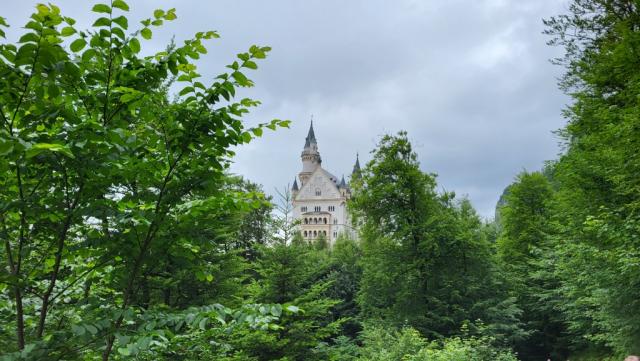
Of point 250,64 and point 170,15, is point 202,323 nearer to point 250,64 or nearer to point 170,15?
point 250,64

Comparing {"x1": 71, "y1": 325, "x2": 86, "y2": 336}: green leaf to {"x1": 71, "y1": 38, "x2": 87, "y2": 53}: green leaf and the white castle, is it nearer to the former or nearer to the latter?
{"x1": 71, "y1": 38, "x2": 87, "y2": 53}: green leaf

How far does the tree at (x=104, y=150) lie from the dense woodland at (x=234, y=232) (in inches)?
0.6

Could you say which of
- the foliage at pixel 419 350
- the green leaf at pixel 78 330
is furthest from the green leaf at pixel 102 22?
the foliage at pixel 419 350

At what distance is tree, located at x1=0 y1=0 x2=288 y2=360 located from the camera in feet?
7.77

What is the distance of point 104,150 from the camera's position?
252 centimetres

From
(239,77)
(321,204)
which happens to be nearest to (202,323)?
(239,77)

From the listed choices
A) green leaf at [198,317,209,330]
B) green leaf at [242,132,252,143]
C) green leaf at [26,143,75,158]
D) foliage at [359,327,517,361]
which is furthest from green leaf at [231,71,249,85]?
foliage at [359,327,517,361]

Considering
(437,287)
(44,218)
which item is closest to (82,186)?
(44,218)

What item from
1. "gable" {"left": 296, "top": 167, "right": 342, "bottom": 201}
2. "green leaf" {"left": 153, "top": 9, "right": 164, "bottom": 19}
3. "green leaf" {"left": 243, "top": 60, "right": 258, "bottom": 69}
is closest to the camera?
"green leaf" {"left": 153, "top": 9, "right": 164, "bottom": 19}

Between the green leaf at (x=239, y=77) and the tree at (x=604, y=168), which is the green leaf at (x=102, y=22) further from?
the tree at (x=604, y=168)

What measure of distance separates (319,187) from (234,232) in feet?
259

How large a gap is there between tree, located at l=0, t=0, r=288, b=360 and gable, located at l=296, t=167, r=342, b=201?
89170 mm

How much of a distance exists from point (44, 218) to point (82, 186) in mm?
497

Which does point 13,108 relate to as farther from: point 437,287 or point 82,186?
point 437,287
